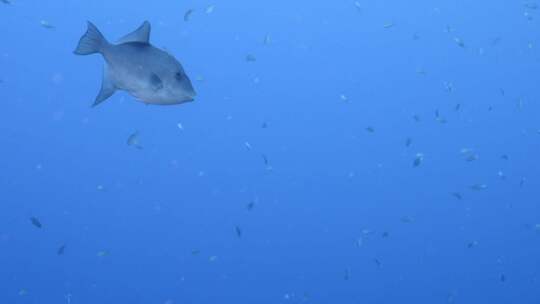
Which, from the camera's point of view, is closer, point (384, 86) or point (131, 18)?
point (131, 18)

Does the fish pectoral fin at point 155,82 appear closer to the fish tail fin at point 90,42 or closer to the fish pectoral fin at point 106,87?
the fish pectoral fin at point 106,87

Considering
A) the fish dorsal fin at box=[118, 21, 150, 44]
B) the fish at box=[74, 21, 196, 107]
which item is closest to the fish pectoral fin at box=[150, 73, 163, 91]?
the fish at box=[74, 21, 196, 107]

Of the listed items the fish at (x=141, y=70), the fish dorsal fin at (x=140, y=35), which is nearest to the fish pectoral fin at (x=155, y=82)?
the fish at (x=141, y=70)

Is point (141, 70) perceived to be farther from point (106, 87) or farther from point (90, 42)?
point (90, 42)

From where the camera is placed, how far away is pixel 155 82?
256 cm

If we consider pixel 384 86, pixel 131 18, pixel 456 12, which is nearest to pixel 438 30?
pixel 456 12

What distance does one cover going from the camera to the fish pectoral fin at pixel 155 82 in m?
2.56

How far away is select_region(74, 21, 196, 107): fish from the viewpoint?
2.55 metres

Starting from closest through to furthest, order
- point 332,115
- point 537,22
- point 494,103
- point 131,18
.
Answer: point 131,18 → point 332,115 → point 537,22 → point 494,103

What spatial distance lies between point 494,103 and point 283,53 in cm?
1117

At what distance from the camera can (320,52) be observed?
97.8ft

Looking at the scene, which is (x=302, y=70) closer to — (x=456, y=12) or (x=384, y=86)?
(x=384, y=86)

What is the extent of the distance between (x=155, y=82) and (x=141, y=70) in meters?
0.11

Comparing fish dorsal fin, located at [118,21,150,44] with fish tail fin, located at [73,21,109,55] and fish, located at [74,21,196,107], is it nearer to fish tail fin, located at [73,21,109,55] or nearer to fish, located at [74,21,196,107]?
fish, located at [74,21,196,107]
